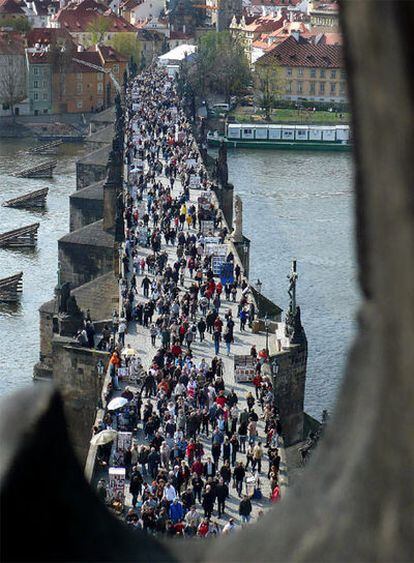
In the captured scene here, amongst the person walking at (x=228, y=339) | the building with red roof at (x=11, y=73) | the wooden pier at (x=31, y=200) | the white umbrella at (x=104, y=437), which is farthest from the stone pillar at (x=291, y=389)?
the building with red roof at (x=11, y=73)

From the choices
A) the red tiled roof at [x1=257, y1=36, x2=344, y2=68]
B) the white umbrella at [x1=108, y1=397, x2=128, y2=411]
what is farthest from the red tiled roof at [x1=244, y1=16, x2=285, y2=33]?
the white umbrella at [x1=108, y1=397, x2=128, y2=411]

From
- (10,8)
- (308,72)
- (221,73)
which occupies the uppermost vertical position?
(10,8)

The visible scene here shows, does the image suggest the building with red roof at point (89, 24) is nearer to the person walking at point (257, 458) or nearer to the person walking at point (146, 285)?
the person walking at point (146, 285)

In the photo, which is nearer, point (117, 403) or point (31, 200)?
point (117, 403)

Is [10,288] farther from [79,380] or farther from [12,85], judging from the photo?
[12,85]

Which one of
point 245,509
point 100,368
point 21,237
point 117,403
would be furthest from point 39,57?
point 245,509

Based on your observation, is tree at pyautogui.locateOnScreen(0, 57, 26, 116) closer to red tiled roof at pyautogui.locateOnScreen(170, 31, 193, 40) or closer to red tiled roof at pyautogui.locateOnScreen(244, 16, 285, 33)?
red tiled roof at pyautogui.locateOnScreen(244, 16, 285, 33)
